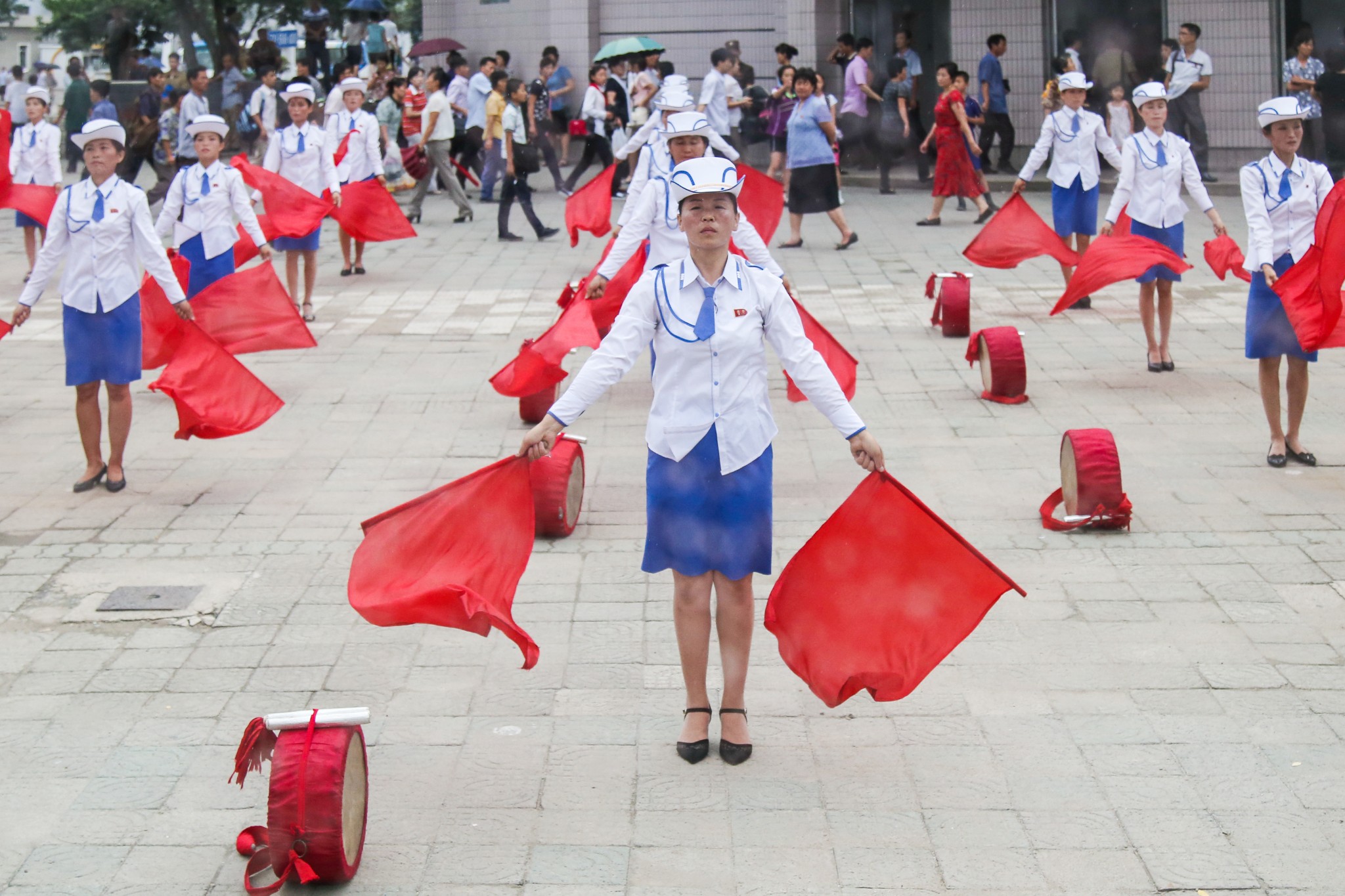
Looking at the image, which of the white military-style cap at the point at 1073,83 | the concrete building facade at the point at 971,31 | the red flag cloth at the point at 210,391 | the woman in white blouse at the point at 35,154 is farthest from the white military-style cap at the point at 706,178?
the concrete building facade at the point at 971,31

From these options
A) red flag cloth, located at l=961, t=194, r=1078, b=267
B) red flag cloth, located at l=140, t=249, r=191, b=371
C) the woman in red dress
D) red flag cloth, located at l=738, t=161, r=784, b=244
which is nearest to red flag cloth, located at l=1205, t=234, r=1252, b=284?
red flag cloth, located at l=961, t=194, r=1078, b=267

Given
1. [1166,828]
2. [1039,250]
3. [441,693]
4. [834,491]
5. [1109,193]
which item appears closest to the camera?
[1166,828]

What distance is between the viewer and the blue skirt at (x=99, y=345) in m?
8.07

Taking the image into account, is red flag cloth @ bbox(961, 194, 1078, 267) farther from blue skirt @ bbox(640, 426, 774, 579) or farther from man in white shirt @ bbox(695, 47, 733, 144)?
man in white shirt @ bbox(695, 47, 733, 144)

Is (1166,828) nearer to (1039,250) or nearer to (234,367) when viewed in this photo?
(234,367)

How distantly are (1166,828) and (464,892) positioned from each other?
200cm

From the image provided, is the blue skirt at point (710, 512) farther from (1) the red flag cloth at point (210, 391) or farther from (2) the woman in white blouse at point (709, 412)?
(1) the red flag cloth at point (210, 391)

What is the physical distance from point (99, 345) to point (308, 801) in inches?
188

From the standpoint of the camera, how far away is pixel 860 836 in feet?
14.5

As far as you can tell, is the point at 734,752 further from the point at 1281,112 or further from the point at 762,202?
the point at 762,202

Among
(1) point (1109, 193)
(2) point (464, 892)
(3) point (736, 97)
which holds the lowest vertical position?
(2) point (464, 892)

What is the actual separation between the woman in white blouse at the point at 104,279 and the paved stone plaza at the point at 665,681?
563 millimetres

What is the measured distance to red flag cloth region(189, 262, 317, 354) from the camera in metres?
9.27

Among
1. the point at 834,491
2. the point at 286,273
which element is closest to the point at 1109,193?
the point at 286,273
